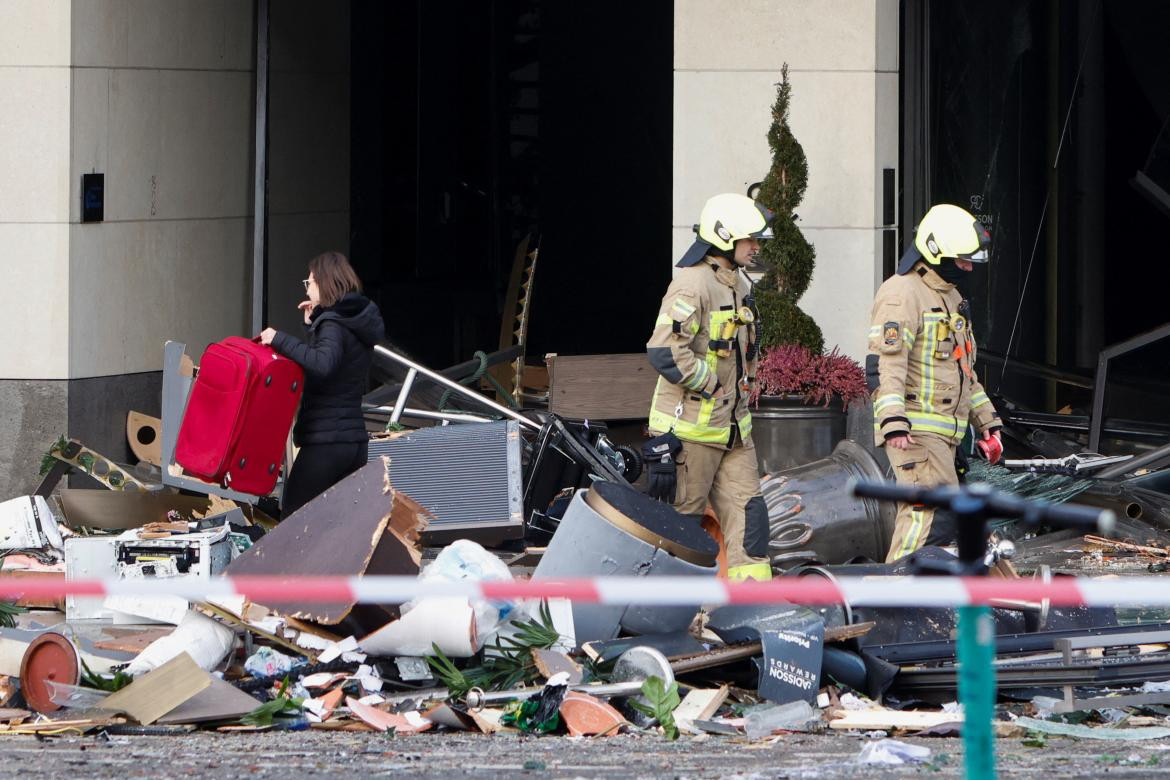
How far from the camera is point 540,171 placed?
18.8m

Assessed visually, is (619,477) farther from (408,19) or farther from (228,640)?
(408,19)

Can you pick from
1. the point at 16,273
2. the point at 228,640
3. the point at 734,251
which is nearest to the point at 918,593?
the point at 228,640

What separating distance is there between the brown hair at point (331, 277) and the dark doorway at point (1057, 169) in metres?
4.87

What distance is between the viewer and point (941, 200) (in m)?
11.0

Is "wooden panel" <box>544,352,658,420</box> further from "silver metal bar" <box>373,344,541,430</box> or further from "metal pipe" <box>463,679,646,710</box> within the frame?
"metal pipe" <box>463,679,646,710</box>

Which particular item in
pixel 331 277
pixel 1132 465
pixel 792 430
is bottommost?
pixel 1132 465

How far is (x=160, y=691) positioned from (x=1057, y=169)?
27.8 ft

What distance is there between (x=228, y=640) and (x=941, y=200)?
6547mm

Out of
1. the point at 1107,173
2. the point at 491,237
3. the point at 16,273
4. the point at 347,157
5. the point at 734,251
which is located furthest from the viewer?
the point at 491,237

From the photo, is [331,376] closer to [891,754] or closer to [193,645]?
[193,645]

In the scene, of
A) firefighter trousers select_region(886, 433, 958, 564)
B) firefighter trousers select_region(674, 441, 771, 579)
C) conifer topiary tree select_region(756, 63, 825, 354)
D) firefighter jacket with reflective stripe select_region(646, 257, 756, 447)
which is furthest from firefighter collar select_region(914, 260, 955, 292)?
conifer topiary tree select_region(756, 63, 825, 354)

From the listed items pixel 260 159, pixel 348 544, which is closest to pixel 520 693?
pixel 348 544

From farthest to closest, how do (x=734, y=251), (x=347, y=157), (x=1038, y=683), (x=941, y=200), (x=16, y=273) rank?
(x=347, y=157) → (x=941, y=200) → (x=16, y=273) → (x=734, y=251) → (x=1038, y=683)

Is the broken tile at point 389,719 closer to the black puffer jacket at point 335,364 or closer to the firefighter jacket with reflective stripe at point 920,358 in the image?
the black puffer jacket at point 335,364
